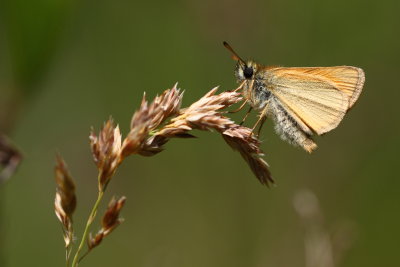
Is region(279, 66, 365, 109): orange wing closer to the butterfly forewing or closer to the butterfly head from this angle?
the butterfly forewing

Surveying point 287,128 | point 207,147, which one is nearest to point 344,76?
point 287,128

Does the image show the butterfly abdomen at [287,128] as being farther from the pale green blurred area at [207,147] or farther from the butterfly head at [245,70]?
the pale green blurred area at [207,147]

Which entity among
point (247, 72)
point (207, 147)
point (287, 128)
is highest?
point (247, 72)

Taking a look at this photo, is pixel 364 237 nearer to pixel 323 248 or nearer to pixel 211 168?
pixel 211 168

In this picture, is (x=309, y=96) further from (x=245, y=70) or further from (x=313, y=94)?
(x=245, y=70)

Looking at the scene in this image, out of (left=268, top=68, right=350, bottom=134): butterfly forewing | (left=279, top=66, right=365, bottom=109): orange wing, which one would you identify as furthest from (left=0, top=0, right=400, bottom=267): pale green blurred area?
(left=279, top=66, right=365, bottom=109): orange wing

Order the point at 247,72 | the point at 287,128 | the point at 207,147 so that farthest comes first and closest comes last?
the point at 207,147, the point at 247,72, the point at 287,128
